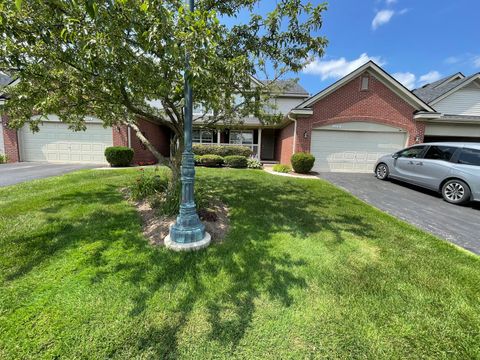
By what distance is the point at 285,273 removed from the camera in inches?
125

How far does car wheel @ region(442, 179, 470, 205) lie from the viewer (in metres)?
6.54

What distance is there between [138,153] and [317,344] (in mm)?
14259

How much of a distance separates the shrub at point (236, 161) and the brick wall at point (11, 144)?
11755 mm

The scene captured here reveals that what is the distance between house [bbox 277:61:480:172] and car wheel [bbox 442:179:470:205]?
555 centimetres

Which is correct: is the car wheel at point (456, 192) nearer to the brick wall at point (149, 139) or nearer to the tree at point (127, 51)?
the tree at point (127, 51)

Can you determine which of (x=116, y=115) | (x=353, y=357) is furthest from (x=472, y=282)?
(x=116, y=115)

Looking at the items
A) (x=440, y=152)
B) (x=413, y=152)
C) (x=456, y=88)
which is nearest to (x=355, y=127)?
(x=413, y=152)

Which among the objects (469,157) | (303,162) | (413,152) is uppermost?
(413,152)

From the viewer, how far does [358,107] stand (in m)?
12.0

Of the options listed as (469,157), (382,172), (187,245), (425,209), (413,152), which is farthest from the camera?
(382,172)

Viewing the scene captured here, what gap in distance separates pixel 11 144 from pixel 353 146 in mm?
19016

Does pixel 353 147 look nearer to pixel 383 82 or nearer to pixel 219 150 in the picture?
pixel 383 82

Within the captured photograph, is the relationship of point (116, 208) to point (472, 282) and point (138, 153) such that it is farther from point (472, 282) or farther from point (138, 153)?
point (138, 153)

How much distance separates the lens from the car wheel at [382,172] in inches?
389
